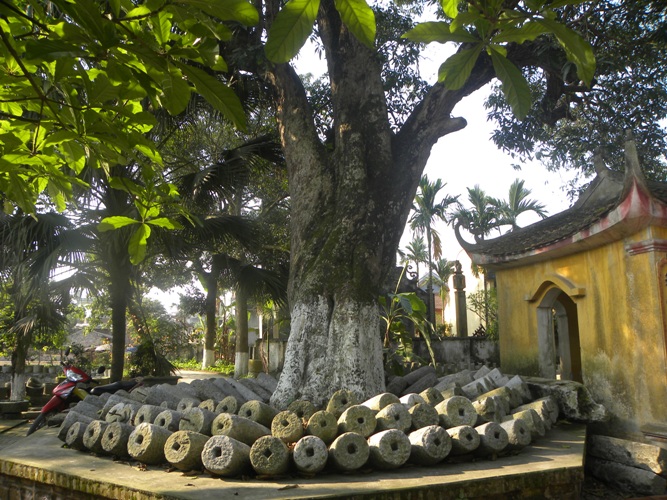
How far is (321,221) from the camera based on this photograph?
24.2ft

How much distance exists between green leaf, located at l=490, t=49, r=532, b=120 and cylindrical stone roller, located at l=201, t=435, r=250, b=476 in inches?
130

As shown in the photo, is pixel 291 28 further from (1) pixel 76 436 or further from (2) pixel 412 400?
(1) pixel 76 436

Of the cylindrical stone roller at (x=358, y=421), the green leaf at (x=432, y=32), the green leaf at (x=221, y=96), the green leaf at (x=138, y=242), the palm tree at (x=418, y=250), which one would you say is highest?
the palm tree at (x=418, y=250)

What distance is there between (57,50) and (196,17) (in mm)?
494

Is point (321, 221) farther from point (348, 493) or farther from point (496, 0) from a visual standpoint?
point (496, 0)

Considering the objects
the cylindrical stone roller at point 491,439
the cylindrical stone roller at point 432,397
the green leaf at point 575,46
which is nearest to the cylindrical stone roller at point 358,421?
the cylindrical stone roller at point 491,439

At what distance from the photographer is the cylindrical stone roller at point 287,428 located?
4.94m

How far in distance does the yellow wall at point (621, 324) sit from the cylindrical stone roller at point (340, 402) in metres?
3.65

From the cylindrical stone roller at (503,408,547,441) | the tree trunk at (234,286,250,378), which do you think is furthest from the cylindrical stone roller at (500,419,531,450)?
the tree trunk at (234,286,250,378)

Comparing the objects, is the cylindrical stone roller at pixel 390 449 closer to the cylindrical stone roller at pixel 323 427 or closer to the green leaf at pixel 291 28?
the cylindrical stone roller at pixel 323 427

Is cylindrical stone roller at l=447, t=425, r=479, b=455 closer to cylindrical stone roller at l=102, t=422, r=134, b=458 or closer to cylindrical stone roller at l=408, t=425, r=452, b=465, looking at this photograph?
cylindrical stone roller at l=408, t=425, r=452, b=465

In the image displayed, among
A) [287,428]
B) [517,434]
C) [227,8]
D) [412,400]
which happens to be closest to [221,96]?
[227,8]

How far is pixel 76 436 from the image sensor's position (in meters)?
5.47

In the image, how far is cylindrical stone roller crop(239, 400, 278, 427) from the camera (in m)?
5.48
